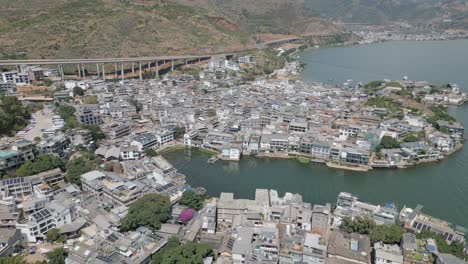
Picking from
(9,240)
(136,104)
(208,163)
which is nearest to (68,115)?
(136,104)

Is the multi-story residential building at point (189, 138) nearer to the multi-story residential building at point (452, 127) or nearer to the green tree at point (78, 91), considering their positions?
the green tree at point (78, 91)

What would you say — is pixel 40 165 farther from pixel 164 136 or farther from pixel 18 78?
pixel 18 78

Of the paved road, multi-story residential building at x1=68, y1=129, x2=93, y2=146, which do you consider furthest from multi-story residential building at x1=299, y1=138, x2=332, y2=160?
the paved road

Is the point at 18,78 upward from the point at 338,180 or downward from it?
upward

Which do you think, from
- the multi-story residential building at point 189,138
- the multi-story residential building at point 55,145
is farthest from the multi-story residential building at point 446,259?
the multi-story residential building at point 55,145

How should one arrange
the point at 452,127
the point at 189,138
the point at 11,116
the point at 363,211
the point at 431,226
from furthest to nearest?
the point at 452,127 < the point at 189,138 < the point at 11,116 < the point at 363,211 < the point at 431,226

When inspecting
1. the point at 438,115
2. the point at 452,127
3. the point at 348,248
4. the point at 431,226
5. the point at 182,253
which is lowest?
the point at 348,248

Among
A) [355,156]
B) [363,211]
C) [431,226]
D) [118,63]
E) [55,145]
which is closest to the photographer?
[431,226]

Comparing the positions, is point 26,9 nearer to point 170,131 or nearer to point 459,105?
point 170,131
